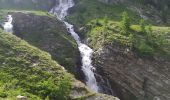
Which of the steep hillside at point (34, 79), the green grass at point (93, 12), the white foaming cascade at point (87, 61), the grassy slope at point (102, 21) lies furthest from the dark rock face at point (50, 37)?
the green grass at point (93, 12)

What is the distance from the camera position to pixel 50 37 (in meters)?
90.3

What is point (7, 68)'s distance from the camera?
6844 centimetres

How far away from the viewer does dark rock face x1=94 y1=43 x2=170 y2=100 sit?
257ft

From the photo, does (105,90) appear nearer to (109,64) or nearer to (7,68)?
(109,64)

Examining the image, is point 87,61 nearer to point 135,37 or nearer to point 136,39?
point 136,39

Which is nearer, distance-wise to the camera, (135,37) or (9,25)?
(135,37)

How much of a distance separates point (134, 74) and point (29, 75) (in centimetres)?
2322

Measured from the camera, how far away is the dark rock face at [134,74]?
7819 cm

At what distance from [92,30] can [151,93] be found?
2730 cm

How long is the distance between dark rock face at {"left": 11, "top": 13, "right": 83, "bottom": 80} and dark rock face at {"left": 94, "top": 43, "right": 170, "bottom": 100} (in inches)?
222

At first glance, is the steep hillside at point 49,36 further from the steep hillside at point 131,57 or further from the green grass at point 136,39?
the green grass at point 136,39

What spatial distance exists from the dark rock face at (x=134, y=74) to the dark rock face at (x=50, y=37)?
5642mm

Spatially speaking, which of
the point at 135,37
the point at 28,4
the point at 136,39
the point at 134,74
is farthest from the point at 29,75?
the point at 28,4

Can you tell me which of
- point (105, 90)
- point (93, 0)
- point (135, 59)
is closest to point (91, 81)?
point (105, 90)
